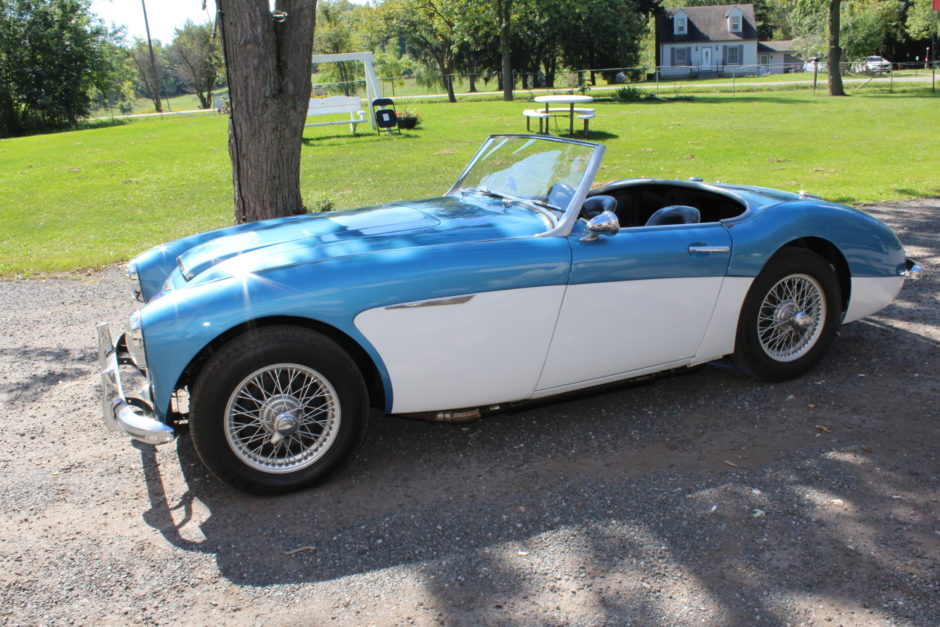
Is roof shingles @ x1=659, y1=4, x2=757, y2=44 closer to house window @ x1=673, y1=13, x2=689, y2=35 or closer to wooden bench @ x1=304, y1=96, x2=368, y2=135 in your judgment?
house window @ x1=673, y1=13, x2=689, y2=35

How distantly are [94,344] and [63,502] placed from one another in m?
2.49

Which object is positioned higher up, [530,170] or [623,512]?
[530,170]

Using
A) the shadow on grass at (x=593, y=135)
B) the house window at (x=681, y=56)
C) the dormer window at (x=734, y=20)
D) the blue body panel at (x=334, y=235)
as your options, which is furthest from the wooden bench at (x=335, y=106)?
the dormer window at (x=734, y=20)

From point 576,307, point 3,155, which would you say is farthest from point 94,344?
point 3,155

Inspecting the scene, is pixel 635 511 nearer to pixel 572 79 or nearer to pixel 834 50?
pixel 834 50

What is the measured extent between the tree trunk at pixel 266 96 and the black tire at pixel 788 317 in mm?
4390

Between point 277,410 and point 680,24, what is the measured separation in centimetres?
7532

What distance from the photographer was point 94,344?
18.8 ft

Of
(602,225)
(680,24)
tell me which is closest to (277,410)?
(602,225)

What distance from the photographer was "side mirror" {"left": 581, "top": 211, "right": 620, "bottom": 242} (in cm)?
368

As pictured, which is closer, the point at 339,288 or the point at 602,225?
the point at 339,288

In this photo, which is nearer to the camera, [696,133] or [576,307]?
[576,307]

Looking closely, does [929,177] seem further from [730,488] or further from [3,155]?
[3,155]

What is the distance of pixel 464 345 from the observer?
11.6ft
